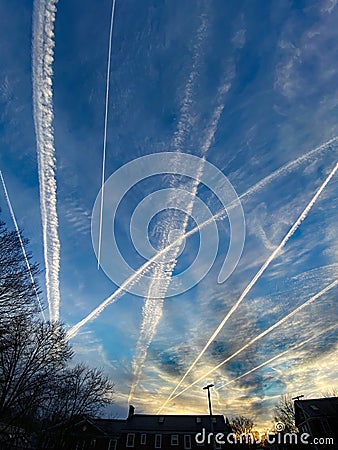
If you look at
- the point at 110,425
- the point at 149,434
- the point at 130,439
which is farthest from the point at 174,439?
the point at 110,425

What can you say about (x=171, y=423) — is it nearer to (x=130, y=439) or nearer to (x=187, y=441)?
(x=187, y=441)

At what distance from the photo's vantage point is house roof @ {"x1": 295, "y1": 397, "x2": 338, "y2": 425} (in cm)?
4222

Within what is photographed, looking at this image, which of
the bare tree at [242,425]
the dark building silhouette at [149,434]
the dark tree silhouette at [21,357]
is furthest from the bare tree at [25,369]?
the bare tree at [242,425]

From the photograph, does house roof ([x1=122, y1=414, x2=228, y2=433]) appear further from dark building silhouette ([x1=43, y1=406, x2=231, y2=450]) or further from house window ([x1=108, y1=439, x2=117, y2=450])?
house window ([x1=108, y1=439, x2=117, y2=450])

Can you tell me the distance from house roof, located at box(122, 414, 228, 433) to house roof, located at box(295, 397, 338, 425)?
37.6ft

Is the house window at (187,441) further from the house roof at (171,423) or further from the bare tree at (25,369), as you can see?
the bare tree at (25,369)

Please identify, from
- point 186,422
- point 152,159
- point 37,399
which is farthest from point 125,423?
point 152,159

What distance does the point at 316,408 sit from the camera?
4391 cm

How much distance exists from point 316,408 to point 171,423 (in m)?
21.6

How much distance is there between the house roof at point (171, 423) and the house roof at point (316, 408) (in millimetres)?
11473

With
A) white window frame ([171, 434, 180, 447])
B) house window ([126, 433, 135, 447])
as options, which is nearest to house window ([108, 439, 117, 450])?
house window ([126, 433, 135, 447])

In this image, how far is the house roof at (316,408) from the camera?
42219 millimetres

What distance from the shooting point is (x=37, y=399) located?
63.6 feet

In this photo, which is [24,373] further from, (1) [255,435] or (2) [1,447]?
(1) [255,435]
